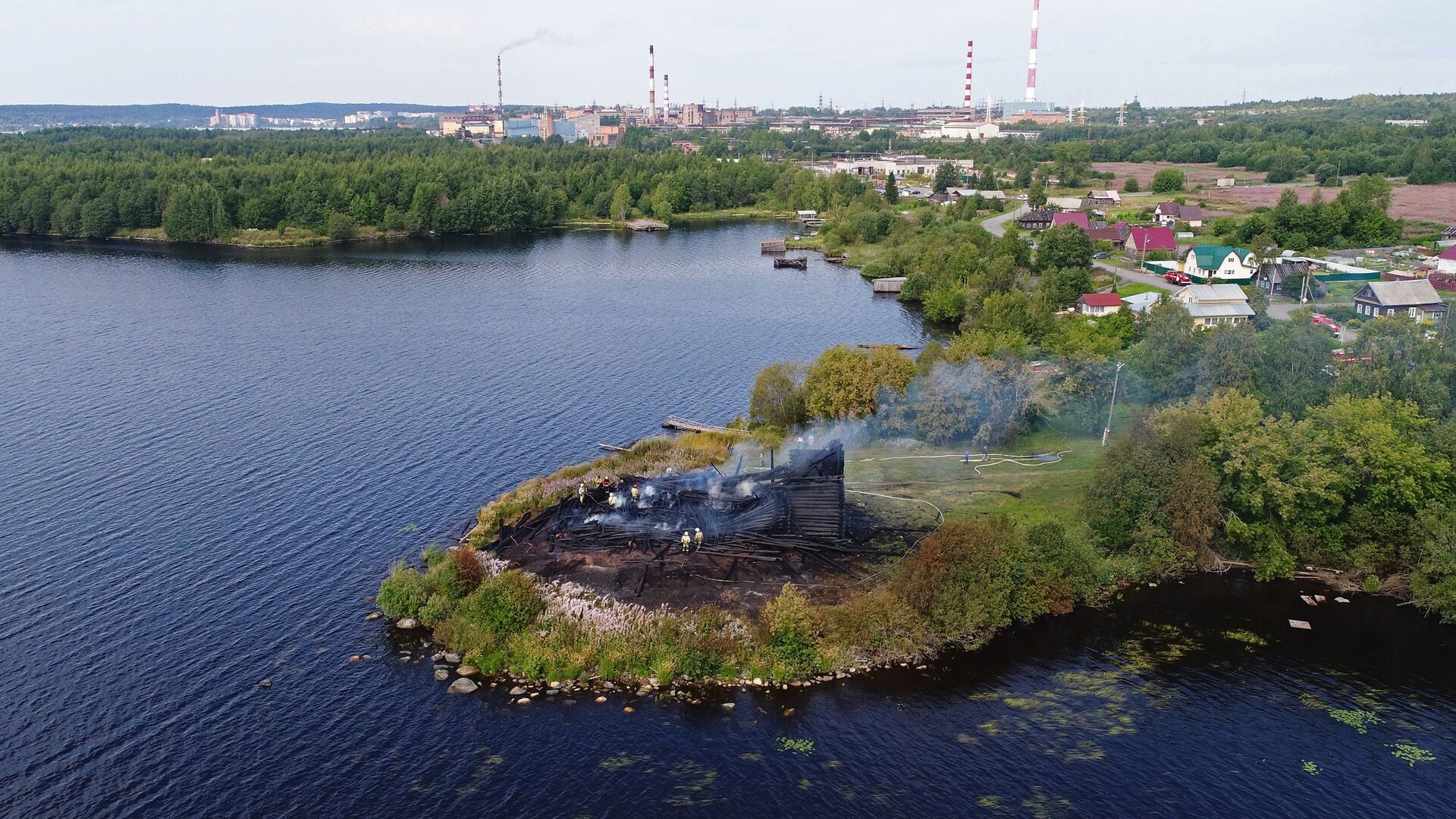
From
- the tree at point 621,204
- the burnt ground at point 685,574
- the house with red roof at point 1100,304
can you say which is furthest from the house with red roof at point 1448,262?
the tree at point 621,204

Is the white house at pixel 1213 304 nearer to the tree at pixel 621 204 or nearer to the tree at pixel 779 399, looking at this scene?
the tree at pixel 779 399

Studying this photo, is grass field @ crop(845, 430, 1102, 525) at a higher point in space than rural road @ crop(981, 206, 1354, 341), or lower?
lower

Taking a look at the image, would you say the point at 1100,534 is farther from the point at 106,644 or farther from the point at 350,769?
the point at 106,644

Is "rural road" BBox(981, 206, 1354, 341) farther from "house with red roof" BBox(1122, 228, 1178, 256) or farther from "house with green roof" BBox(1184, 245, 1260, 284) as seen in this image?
"house with red roof" BBox(1122, 228, 1178, 256)

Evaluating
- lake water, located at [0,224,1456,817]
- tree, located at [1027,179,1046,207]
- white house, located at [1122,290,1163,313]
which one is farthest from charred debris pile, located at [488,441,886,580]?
tree, located at [1027,179,1046,207]

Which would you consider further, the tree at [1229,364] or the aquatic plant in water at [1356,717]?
the tree at [1229,364]

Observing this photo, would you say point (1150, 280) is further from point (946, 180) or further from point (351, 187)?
point (351, 187)
